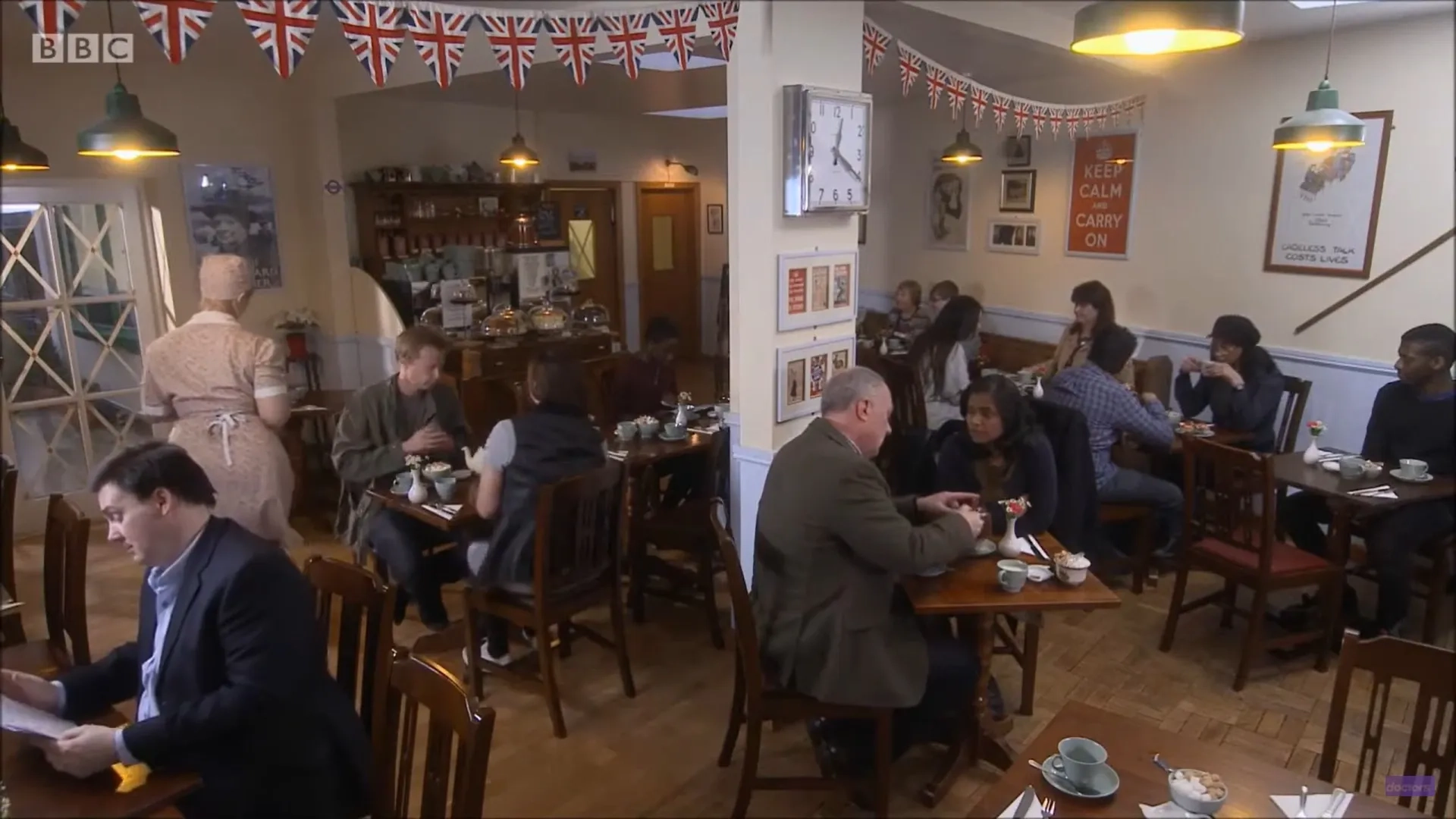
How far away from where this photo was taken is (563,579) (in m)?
2.84

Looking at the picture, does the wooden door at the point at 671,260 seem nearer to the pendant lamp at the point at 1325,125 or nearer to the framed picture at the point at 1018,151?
the framed picture at the point at 1018,151

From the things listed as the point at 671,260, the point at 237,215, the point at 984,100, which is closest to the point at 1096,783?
the point at 984,100

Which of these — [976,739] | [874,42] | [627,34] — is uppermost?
[874,42]

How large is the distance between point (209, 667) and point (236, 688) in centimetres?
8

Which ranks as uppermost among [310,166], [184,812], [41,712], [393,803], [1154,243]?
[310,166]

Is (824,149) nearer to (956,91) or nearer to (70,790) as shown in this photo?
(956,91)

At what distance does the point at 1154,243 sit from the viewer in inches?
207

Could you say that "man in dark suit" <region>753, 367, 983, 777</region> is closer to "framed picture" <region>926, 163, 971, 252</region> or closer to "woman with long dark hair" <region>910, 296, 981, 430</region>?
"woman with long dark hair" <region>910, 296, 981, 430</region>

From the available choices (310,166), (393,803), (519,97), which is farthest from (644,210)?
(393,803)

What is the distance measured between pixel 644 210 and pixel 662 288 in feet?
2.50

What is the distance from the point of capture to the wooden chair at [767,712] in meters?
2.21

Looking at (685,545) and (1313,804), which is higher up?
(1313,804)

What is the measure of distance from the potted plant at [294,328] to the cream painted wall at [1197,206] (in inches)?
169

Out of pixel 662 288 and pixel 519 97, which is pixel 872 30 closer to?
pixel 519 97
